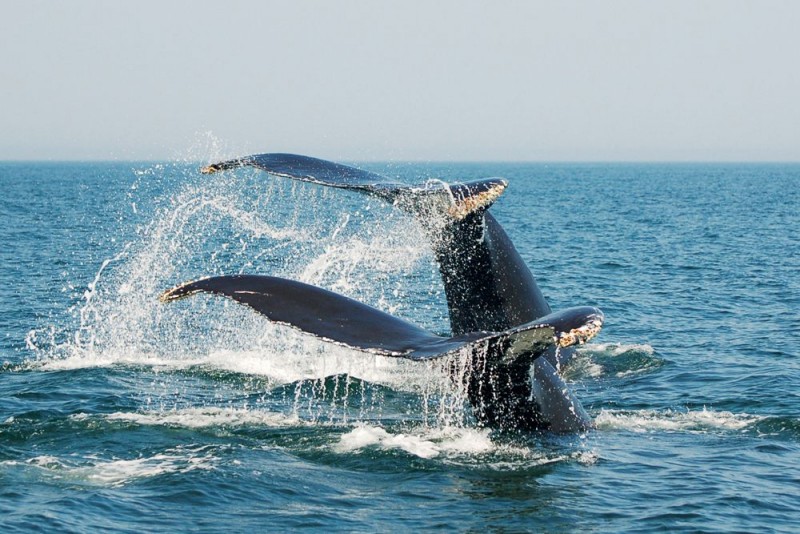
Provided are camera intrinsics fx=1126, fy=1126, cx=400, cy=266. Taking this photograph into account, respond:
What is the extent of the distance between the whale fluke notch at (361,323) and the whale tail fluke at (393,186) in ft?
5.19

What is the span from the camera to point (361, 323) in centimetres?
943

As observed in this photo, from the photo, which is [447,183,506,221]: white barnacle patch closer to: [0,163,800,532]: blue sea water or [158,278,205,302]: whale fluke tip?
[0,163,800,532]: blue sea water

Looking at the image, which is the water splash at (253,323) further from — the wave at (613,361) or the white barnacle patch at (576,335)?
the wave at (613,361)

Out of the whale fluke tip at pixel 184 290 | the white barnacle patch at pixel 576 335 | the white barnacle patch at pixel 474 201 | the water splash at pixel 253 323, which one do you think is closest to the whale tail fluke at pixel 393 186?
the white barnacle patch at pixel 474 201

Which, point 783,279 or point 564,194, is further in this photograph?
point 564,194

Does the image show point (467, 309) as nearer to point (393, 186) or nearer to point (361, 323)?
point (393, 186)

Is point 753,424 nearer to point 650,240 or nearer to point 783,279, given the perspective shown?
point 783,279

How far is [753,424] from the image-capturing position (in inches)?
566

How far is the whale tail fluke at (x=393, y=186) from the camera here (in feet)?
35.9

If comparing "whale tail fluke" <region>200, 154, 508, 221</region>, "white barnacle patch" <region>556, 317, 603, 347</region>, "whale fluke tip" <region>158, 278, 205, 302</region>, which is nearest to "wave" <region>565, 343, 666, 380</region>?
"whale tail fluke" <region>200, 154, 508, 221</region>

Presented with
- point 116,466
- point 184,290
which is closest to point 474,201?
point 184,290

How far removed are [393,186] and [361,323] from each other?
2205 mm

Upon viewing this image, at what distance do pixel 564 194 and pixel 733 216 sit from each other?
125 ft

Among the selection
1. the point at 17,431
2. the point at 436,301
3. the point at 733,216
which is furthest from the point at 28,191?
the point at 17,431
